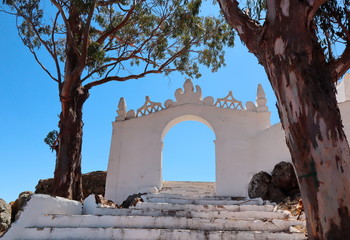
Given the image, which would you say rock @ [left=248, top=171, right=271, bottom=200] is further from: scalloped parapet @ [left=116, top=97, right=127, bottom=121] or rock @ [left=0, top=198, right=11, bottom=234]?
rock @ [left=0, top=198, right=11, bottom=234]

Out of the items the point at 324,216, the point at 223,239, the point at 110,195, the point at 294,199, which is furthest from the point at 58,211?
the point at 110,195

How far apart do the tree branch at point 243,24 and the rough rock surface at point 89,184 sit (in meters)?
11.5

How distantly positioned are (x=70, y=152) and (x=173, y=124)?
410 cm

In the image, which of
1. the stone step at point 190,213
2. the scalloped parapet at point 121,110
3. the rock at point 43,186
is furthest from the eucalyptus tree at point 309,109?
the rock at point 43,186

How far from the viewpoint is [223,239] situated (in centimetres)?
393

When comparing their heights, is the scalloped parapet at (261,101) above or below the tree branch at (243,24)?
above

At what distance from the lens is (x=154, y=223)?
4.45 meters

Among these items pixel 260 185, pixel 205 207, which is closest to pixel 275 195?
pixel 260 185

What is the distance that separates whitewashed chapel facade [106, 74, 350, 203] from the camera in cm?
1011

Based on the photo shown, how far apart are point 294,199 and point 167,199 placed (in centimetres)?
287

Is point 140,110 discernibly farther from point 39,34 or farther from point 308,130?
point 308,130

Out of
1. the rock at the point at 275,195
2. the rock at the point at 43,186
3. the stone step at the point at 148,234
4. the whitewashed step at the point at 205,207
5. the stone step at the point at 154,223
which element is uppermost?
the rock at the point at 43,186

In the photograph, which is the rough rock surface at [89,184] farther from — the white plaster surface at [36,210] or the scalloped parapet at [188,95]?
the white plaster surface at [36,210]

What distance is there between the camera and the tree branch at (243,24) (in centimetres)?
411
